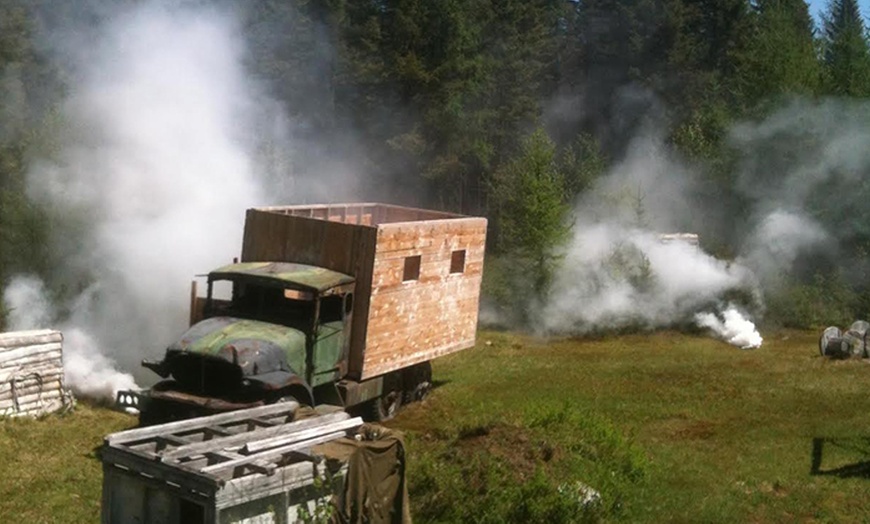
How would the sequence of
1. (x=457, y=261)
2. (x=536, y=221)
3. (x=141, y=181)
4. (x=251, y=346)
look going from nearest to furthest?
1. (x=251, y=346)
2. (x=457, y=261)
3. (x=141, y=181)
4. (x=536, y=221)

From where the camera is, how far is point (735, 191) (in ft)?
121

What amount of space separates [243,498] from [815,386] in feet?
51.3

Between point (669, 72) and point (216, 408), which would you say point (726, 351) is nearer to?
point (216, 408)

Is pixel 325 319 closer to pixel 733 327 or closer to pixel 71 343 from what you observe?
pixel 71 343

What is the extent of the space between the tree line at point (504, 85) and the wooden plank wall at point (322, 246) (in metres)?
7.43

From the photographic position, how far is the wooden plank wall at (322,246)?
1673 cm

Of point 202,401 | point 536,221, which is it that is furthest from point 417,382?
point 536,221

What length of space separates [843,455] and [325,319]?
8.46m

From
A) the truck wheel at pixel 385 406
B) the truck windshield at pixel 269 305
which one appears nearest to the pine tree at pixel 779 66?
the truck wheel at pixel 385 406

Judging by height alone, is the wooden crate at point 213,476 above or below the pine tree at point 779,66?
below

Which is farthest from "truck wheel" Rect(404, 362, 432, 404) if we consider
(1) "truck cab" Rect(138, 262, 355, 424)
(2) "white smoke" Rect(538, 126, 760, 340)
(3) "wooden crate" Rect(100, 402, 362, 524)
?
(2) "white smoke" Rect(538, 126, 760, 340)

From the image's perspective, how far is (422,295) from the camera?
59.4 ft

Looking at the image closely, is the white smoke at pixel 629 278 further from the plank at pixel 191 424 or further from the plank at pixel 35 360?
the plank at pixel 191 424

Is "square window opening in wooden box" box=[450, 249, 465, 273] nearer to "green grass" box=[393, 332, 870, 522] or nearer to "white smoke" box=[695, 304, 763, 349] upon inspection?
"green grass" box=[393, 332, 870, 522]
